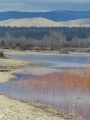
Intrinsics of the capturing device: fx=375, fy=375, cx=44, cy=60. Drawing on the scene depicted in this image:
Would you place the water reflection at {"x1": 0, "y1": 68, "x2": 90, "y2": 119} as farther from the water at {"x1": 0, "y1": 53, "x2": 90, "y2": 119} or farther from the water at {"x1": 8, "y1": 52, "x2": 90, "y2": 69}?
the water at {"x1": 8, "y1": 52, "x2": 90, "y2": 69}

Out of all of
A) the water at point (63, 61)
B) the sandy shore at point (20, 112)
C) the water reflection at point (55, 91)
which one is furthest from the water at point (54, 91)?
the water at point (63, 61)

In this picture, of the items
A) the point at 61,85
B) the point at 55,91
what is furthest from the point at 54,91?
the point at 61,85

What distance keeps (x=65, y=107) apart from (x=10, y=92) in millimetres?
6239

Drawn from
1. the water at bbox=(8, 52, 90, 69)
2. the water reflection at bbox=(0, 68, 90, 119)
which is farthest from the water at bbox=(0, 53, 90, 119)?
the water at bbox=(8, 52, 90, 69)

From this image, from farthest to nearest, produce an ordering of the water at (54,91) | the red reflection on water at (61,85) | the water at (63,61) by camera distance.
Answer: the water at (63,61) < the red reflection on water at (61,85) < the water at (54,91)

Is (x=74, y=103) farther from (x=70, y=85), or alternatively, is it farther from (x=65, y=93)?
(x=70, y=85)

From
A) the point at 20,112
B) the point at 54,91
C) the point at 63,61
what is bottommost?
the point at 63,61

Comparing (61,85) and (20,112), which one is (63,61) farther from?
(20,112)

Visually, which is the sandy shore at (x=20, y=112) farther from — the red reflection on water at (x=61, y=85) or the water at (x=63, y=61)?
the water at (x=63, y=61)

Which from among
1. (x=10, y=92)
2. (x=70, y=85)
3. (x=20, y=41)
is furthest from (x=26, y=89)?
(x=20, y=41)

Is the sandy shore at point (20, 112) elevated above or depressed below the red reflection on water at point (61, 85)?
above

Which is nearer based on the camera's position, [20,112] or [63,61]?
[20,112]

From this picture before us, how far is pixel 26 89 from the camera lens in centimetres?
2667

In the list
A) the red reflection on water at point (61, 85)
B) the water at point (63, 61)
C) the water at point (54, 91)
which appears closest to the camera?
the water at point (54, 91)
